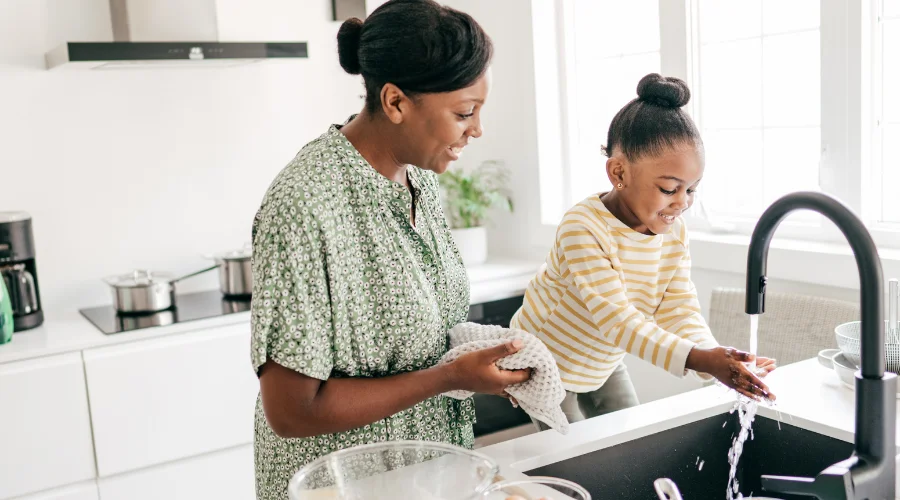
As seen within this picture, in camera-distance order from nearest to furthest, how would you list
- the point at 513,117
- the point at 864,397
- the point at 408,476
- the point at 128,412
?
the point at 864,397 < the point at 408,476 < the point at 128,412 < the point at 513,117

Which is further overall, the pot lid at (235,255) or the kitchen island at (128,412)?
the pot lid at (235,255)

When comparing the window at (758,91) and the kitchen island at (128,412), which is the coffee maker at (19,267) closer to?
the kitchen island at (128,412)

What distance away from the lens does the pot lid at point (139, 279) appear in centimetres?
267

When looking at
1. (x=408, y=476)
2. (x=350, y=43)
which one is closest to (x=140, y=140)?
(x=350, y=43)

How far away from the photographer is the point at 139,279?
2.71 metres

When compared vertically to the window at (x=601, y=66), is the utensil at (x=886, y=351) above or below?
below

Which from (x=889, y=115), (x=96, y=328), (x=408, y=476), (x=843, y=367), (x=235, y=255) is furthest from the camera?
(x=235, y=255)

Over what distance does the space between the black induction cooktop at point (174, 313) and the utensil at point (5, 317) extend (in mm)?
238

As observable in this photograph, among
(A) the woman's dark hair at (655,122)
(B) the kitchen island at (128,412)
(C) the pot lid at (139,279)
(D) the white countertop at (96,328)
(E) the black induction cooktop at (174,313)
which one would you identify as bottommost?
(B) the kitchen island at (128,412)

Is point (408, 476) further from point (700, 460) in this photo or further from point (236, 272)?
point (236, 272)

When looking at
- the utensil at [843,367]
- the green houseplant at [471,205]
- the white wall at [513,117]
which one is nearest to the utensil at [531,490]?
the utensil at [843,367]

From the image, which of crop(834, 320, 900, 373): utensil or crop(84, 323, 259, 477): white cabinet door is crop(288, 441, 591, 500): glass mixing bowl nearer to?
crop(834, 320, 900, 373): utensil

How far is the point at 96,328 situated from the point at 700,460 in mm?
1860

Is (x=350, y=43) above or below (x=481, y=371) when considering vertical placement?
above
